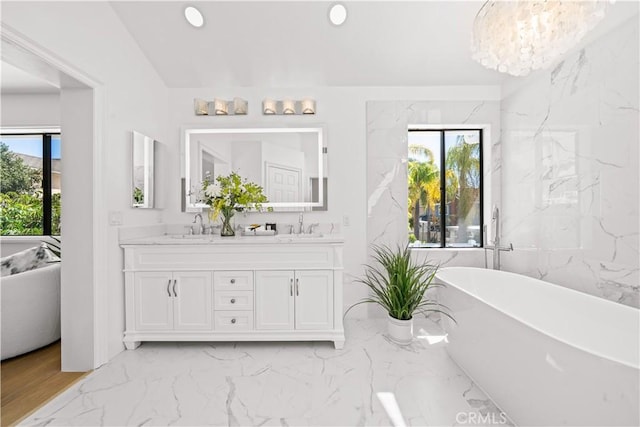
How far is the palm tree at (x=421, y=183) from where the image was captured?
338 cm

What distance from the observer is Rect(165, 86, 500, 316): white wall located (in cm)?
308

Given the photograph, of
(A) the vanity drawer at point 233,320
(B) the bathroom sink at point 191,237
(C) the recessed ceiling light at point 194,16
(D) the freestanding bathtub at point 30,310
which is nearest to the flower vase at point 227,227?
(B) the bathroom sink at point 191,237

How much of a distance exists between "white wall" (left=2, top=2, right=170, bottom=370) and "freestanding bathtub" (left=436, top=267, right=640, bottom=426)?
8.32 feet

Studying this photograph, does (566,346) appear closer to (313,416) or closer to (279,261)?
(313,416)

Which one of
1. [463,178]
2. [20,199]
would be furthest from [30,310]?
[463,178]

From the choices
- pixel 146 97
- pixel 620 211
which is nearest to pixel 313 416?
pixel 620 211

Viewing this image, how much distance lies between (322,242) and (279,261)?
387 millimetres

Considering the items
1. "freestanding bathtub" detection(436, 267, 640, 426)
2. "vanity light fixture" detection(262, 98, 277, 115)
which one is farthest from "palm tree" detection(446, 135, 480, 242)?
"vanity light fixture" detection(262, 98, 277, 115)

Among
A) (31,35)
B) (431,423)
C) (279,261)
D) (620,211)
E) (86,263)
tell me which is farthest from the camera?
(279,261)

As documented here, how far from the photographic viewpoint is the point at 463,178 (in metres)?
3.34

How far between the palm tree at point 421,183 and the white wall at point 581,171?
0.75m

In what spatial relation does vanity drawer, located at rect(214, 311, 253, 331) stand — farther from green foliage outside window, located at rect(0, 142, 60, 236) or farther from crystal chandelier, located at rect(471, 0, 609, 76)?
green foliage outside window, located at rect(0, 142, 60, 236)

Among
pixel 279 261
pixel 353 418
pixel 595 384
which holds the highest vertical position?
pixel 279 261

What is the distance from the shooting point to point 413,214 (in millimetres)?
3402
